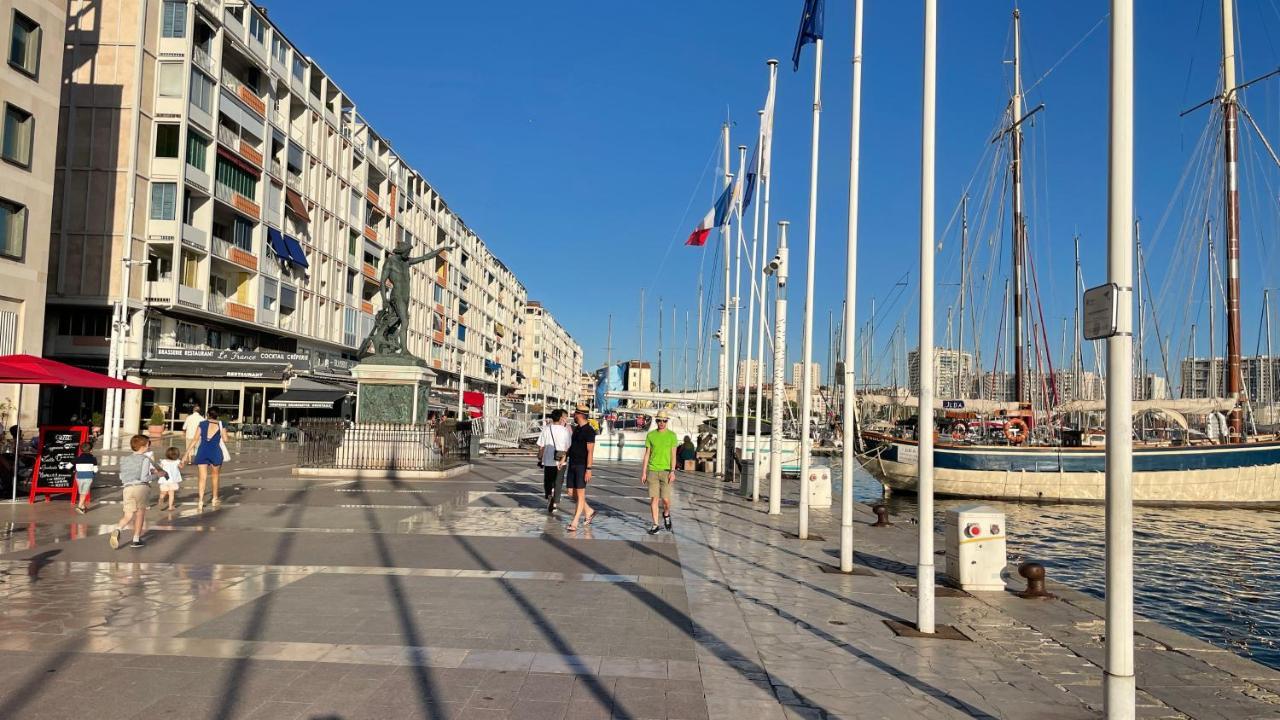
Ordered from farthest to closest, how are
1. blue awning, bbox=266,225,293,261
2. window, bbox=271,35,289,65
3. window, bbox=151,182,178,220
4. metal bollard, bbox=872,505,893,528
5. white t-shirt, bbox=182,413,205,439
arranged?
window, bbox=271,35,289,65
blue awning, bbox=266,225,293,261
window, bbox=151,182,178,220
metal bollard, bbox=872,505,893,528
white t-shirt, bbox=182,413,205,439

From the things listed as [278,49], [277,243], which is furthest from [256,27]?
[277,243]

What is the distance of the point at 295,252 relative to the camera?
49.1 m

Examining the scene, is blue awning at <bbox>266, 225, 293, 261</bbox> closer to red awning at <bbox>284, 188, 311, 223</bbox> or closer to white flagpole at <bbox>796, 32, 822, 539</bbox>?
red awning at <bbox>284, 188, 311, 223</bbox>

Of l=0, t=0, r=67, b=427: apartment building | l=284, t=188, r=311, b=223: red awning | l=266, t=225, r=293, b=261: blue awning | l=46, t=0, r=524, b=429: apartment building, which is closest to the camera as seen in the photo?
l=0, t=0, r=67, b=427: apartment building

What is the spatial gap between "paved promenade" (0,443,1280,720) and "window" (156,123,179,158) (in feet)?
107

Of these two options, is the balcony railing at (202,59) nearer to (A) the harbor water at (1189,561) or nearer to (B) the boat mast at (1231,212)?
(A) the harbor water at (1189,561)

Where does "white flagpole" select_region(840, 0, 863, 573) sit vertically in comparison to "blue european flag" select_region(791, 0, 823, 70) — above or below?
below

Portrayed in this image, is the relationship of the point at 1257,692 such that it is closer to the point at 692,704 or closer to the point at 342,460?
the point at 692,704

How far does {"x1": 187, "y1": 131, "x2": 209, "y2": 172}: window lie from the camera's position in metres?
40.3

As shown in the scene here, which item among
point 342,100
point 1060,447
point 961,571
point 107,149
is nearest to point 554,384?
point 342,100

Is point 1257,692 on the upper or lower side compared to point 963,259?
lower

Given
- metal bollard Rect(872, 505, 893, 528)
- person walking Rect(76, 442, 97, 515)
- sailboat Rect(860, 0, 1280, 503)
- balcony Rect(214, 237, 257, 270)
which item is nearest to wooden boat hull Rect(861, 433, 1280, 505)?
sailboat Rect(860, 0, 1280, 503)

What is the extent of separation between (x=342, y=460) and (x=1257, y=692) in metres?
19.5

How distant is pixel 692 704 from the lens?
17.0ft
